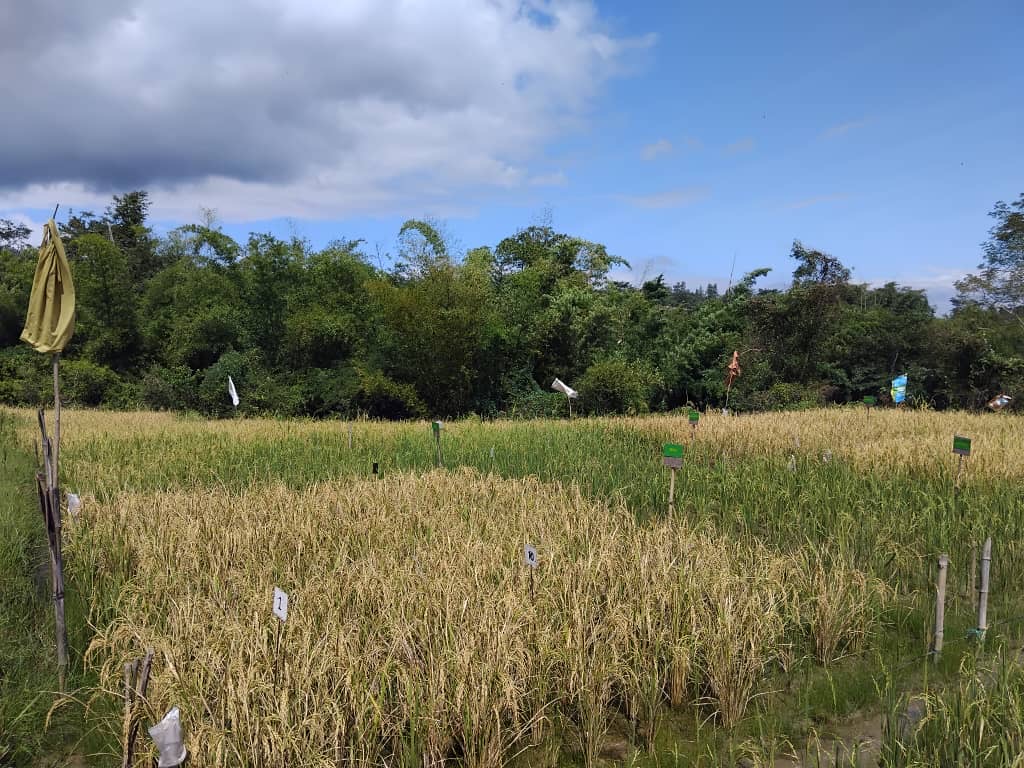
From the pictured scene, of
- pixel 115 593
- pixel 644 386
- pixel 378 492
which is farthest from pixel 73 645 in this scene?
pixel 644 386

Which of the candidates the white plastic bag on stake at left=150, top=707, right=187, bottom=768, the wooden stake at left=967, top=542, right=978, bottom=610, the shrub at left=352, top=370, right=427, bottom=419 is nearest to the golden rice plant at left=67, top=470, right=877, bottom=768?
the white plastic bag on stake at left=150, top=707, right=187, bottom=768

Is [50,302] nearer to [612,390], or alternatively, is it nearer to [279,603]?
[279,603]

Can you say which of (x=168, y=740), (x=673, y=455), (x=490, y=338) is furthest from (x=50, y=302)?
(x=490, y=338)

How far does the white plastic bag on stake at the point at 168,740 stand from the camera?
6.77 feet

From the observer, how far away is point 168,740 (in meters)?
2.08

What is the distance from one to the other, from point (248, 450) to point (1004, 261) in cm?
2311

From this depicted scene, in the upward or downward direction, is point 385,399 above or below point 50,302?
below

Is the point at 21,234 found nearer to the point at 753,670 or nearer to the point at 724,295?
the point at 724,295

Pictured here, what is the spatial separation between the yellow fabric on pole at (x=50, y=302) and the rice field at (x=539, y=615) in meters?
1.65

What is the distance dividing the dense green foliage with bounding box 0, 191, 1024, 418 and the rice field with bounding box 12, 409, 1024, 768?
10460 mm

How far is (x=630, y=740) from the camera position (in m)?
2.96

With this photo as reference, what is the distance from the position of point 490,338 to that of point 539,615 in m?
14.5

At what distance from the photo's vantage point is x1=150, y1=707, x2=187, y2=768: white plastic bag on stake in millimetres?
2064

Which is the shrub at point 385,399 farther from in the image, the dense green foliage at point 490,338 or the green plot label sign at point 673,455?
the green plot label sign at point 673,455
